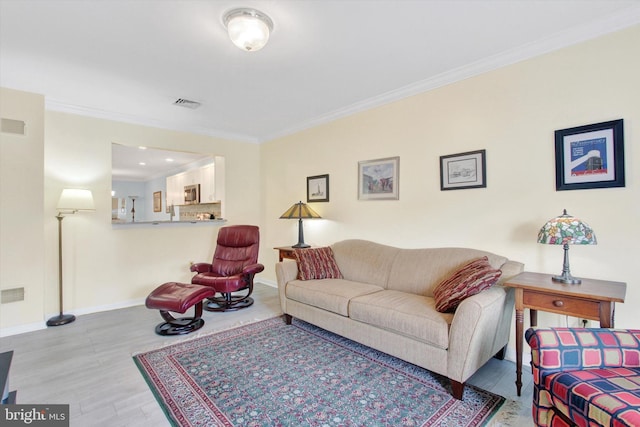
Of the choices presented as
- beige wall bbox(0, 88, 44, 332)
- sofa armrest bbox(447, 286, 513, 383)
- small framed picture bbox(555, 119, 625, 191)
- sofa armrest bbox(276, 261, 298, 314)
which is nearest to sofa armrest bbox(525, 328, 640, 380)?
sofa armrest bbox(447, 286, 513, 383)

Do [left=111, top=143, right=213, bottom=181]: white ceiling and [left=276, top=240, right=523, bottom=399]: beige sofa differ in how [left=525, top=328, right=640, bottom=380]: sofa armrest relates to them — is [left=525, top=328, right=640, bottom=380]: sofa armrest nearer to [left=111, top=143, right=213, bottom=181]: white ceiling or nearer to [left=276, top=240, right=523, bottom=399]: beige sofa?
[left=276, top=240, right=523, bottom=399]: beige sofa

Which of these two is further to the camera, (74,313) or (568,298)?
(74,313)

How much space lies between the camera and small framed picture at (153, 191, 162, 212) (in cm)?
855

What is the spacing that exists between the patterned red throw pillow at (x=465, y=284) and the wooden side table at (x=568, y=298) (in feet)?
0.40

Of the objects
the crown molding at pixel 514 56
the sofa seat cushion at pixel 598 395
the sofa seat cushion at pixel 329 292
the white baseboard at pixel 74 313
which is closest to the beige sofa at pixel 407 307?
the sofa seat cushion at pixel 329 292

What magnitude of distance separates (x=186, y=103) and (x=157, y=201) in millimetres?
6140

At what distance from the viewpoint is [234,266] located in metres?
4.03

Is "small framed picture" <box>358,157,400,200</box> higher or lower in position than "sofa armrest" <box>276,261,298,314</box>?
higher

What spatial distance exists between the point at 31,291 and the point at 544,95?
5094mm

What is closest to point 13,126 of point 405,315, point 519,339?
point 405,315

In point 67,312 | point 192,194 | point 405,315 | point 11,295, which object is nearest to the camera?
point 405,315

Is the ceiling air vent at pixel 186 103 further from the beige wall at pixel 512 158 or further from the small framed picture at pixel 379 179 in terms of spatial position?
the small framed picture at pixel 379 179

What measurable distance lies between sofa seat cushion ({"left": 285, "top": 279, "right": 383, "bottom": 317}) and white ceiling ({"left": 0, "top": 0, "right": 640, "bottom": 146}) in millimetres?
2024

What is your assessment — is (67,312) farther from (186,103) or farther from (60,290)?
(186,103)
